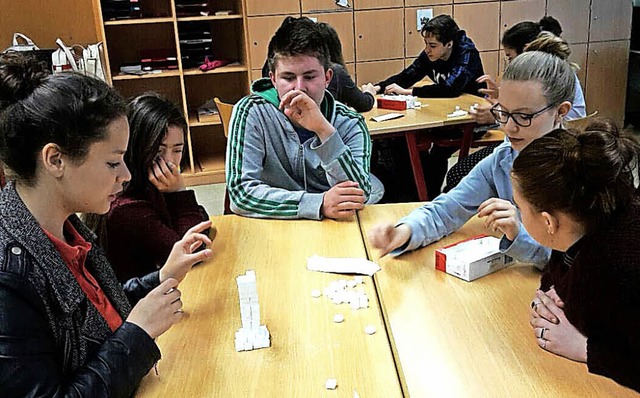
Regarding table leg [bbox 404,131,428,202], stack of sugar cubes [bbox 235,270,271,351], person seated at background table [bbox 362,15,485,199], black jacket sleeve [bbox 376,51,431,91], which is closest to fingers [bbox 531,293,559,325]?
stack of sugar cubes [bbox 235,270,271,351]

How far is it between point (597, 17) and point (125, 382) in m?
5.82

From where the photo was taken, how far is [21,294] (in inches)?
38.4

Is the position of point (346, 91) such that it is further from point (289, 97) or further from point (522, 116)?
point (522, 116)

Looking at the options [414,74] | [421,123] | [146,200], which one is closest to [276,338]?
[146,200]

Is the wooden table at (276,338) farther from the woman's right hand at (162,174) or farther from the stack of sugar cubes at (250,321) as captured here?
the woman's right hand at (162,174)

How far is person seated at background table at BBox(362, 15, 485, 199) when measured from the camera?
13.4 ft

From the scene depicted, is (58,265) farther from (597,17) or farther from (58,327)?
(597,17)

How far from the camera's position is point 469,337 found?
122cm

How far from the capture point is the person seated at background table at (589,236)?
1063mm

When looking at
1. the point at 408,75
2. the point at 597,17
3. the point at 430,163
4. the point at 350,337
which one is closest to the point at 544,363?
the point at 350,337

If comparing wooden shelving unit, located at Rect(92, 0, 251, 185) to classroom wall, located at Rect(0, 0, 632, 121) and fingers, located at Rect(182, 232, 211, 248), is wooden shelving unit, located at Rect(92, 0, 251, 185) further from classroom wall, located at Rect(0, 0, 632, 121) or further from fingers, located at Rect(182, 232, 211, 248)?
fingers, located at Rect(182, 232, 211, 248)

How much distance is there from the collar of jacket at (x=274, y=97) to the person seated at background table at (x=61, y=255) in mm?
922

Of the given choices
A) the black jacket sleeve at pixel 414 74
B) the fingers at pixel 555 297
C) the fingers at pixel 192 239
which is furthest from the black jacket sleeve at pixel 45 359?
the black jacket sleeve at pixel 414 74

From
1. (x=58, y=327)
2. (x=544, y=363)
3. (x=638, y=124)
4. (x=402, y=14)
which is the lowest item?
(x=638, y=124)
